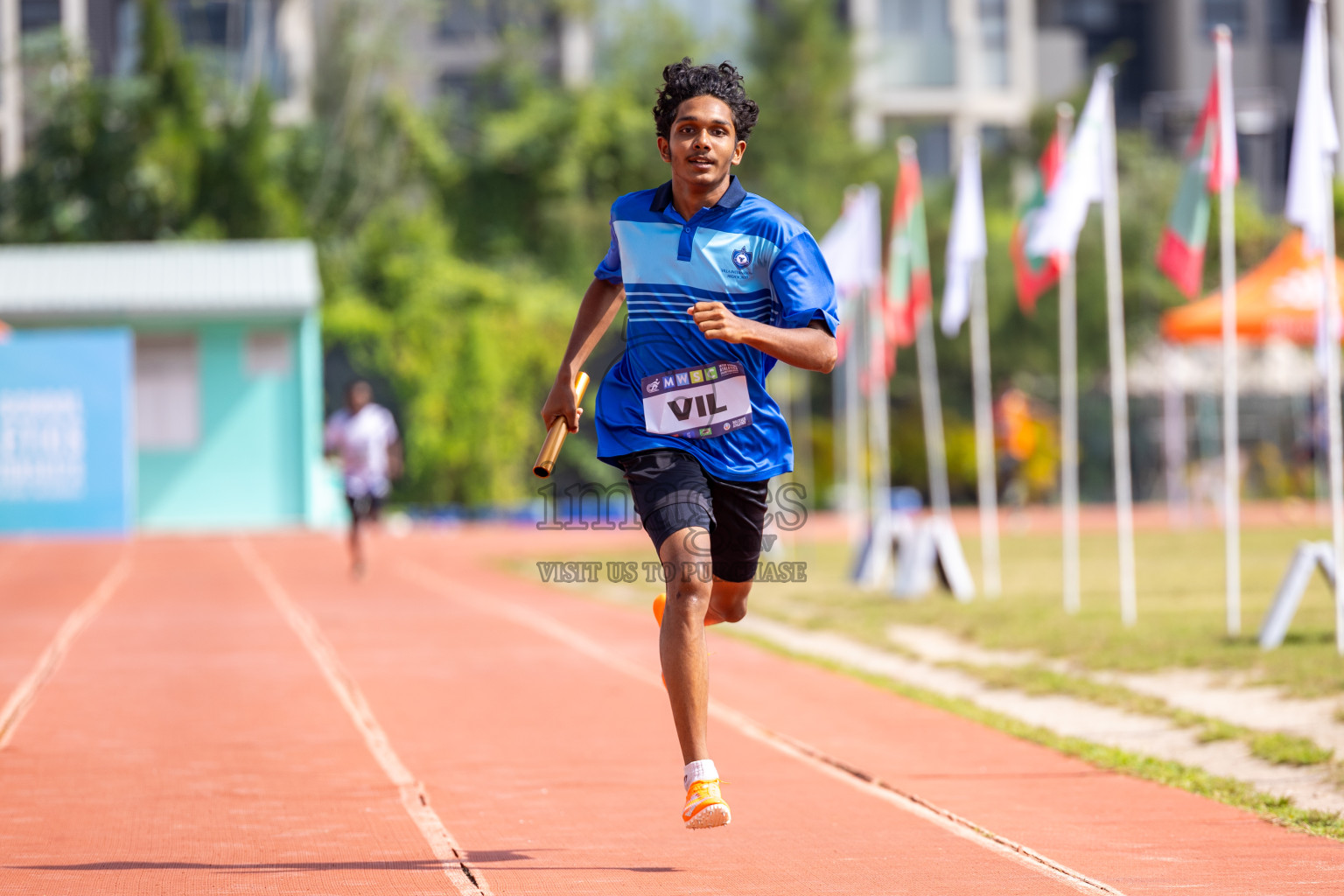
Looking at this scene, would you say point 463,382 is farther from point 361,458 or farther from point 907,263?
point 907,263

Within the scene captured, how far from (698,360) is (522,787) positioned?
2.15m

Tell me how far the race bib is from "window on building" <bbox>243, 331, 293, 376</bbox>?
76.1 ft

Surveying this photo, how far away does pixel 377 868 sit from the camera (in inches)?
207

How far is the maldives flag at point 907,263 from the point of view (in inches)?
685

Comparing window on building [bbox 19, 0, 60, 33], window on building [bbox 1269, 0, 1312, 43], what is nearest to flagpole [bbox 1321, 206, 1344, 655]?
window on building [bbox 19, 0, 60, 33]

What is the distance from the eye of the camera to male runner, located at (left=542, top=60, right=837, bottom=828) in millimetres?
5230

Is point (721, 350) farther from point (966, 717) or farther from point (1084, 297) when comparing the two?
point (1084, 297)

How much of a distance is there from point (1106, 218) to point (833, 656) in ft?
13.1

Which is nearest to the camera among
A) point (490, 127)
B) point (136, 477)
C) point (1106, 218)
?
point (1106, 218)

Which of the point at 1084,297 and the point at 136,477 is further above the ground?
the point at 1084,297

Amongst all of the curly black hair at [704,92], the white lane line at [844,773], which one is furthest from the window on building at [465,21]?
the curly black hair at [704,92]

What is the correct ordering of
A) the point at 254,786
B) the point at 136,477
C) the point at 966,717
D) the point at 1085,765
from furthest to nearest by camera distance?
1. the point at 136,477
2. the point at 966,717
3. the point at 1085,765
4. the point at 254,786

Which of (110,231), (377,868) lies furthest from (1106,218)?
(110,231)

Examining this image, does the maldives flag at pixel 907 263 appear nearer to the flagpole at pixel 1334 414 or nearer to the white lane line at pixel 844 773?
the white lane line at pixel 844 773
